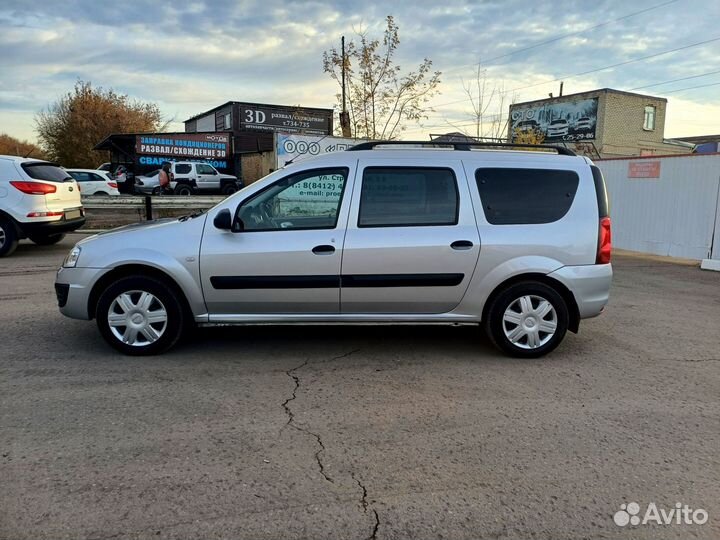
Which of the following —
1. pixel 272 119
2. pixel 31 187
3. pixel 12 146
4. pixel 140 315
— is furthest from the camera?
pixel 12 146

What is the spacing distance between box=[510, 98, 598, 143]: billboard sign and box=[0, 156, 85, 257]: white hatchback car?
99.1 ft

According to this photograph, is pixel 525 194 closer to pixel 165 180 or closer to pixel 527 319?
pixel 527 319

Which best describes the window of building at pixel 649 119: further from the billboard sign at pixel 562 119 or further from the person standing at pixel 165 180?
the person standing at pixel 165 180

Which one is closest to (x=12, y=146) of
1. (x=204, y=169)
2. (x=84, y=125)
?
(x=84, y=125)

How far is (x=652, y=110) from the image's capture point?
3822 cm

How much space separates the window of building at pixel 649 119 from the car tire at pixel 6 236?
127ft

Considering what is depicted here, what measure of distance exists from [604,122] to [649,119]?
5.07 meters

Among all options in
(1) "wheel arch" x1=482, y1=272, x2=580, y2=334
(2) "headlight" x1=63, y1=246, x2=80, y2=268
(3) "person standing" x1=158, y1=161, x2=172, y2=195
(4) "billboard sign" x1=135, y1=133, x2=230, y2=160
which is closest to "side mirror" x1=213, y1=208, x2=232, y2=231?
(2) "headlight" x1=63, y1=246, x2=80, y2=268

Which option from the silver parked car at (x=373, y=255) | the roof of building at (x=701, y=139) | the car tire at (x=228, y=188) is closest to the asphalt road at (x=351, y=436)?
the silver parked car at (x=373, y=255)

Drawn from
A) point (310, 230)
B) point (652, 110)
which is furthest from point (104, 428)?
point (652, 110)

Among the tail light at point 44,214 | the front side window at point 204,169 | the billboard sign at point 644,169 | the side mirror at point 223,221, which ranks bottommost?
the tail light at point 44,214

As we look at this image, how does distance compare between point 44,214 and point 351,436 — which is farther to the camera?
point 44,214

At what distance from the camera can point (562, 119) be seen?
3791 centimetres

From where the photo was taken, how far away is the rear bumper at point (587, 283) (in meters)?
4.81
